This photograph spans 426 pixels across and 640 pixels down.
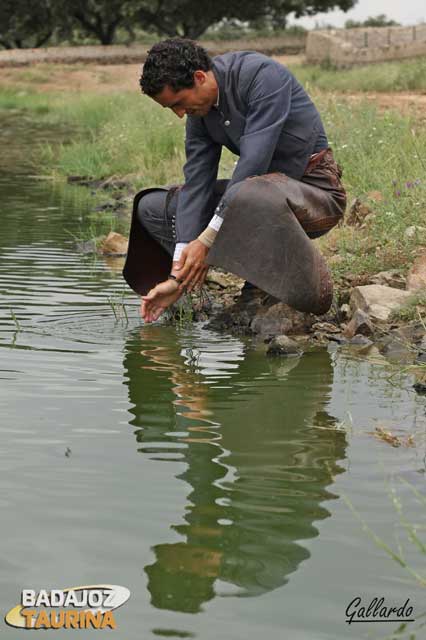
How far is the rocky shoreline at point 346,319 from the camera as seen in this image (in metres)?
5.70

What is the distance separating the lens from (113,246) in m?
9.15

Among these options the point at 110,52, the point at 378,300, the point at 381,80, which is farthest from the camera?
the point at 110,52

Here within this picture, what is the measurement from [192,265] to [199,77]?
882 mm

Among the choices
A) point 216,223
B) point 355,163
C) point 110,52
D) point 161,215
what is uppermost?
point 216,223

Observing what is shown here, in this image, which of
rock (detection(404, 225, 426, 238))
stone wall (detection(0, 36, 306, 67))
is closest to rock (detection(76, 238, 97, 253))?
rock (detection(404, 225, 426, 238))

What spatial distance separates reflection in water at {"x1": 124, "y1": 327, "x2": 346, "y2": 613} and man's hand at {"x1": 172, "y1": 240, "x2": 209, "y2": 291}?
35cm

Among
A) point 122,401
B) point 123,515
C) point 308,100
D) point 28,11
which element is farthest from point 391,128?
point 28,11

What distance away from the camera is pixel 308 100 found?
597 centimetres

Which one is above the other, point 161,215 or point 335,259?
point 161,215

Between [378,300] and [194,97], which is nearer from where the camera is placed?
[194,97]

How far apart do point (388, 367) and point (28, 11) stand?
4144 centimetres

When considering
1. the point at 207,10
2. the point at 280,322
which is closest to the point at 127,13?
the point at 207,10
